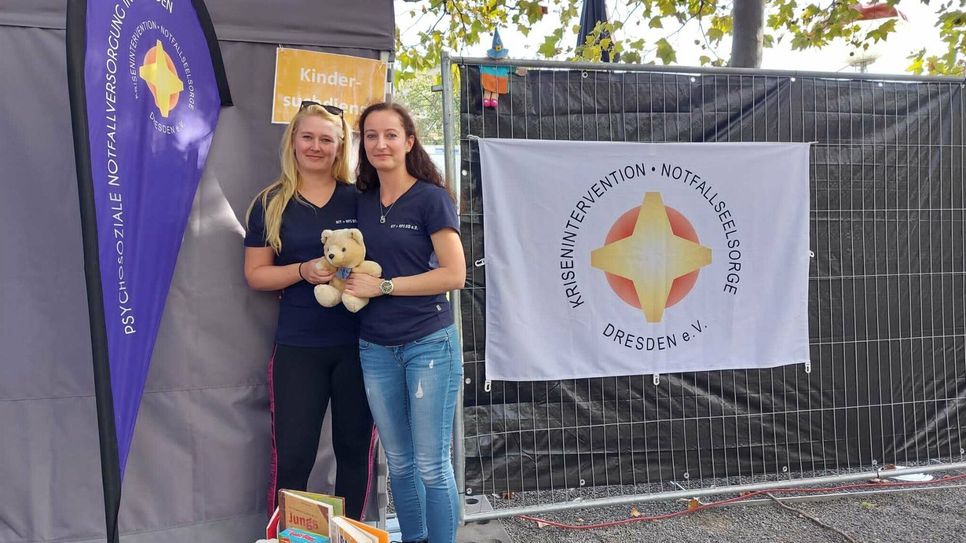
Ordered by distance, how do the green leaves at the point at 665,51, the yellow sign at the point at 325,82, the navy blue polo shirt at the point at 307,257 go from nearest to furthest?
the navy blue polo shirt at the point at 307,257 → the yellow sign at the point at 325,82 → the green leaves at the point at 665,51

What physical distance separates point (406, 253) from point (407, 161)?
14.0 inches

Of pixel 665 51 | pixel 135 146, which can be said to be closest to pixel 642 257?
pixel 135 146

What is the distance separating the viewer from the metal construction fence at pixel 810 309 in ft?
10.3

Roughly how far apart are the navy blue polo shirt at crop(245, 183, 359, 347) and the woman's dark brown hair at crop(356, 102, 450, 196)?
0.11 m

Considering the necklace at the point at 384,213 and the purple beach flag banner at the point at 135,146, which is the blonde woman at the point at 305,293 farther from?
the purple beach flag banner at the point at 135,146

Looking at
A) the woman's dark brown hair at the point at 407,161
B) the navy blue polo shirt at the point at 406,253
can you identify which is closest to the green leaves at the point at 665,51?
the woman's dark brown hair at the point at 407,161

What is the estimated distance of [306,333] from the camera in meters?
2.48

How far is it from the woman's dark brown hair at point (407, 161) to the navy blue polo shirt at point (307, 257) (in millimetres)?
114

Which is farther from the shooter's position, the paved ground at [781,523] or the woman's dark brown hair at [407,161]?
the paved ground at [781,523]

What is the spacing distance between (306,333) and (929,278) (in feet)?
10.4

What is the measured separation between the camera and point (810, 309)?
11.2 ft

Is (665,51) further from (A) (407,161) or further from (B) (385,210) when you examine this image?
(B) (385,210)

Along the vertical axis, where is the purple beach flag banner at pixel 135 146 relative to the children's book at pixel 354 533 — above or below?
above

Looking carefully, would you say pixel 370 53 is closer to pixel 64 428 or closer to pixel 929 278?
pixel 64 428
